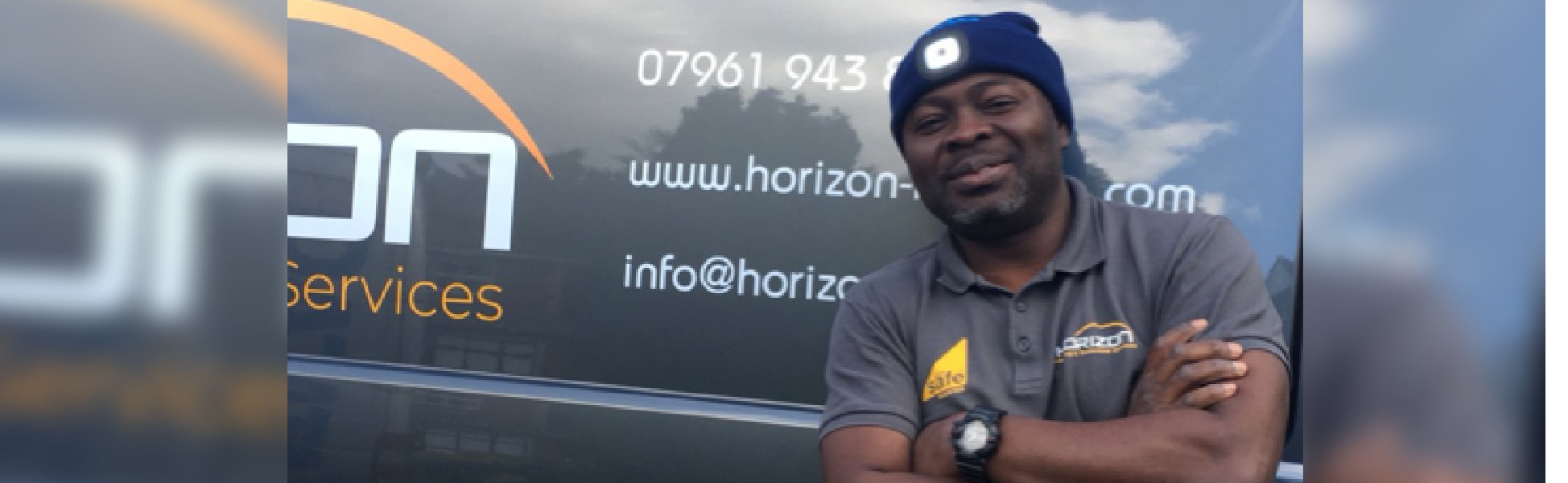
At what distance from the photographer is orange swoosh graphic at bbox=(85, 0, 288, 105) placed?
223cm

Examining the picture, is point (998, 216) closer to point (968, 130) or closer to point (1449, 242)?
point (968, 130)

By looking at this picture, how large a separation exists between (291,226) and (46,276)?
0.45 m

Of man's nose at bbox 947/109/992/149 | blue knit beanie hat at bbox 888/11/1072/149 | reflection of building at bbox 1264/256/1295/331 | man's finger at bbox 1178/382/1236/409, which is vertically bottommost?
man's finger at bbox 1178/382/1236/409

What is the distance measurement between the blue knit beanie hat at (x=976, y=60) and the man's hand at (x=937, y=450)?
1.60 ft

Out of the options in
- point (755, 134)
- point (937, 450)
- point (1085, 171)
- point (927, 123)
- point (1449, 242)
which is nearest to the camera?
point (1449, 242)

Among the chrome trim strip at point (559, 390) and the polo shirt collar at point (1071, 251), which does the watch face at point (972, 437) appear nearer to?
the polo shirt collar at point (1071, 251)

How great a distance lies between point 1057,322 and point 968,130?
32cm

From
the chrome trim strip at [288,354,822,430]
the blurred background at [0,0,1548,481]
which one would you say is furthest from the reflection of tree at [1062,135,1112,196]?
the chrome trim strip at [288,354,822,430]

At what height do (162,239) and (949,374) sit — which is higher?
(162,239)

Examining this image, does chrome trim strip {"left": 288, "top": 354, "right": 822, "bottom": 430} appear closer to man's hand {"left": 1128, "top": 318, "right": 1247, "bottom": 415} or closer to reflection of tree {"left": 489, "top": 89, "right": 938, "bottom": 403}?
reflection of tree {"left": 489, "top": 89, "right": 938, "bottom": 403}

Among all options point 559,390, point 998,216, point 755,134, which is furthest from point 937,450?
point 559,390

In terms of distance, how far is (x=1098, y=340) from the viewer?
1771 mm

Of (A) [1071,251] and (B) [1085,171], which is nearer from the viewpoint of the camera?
(A) [1071,251]

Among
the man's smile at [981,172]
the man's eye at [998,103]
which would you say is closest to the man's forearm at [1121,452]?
the man's smile at [981,172]
